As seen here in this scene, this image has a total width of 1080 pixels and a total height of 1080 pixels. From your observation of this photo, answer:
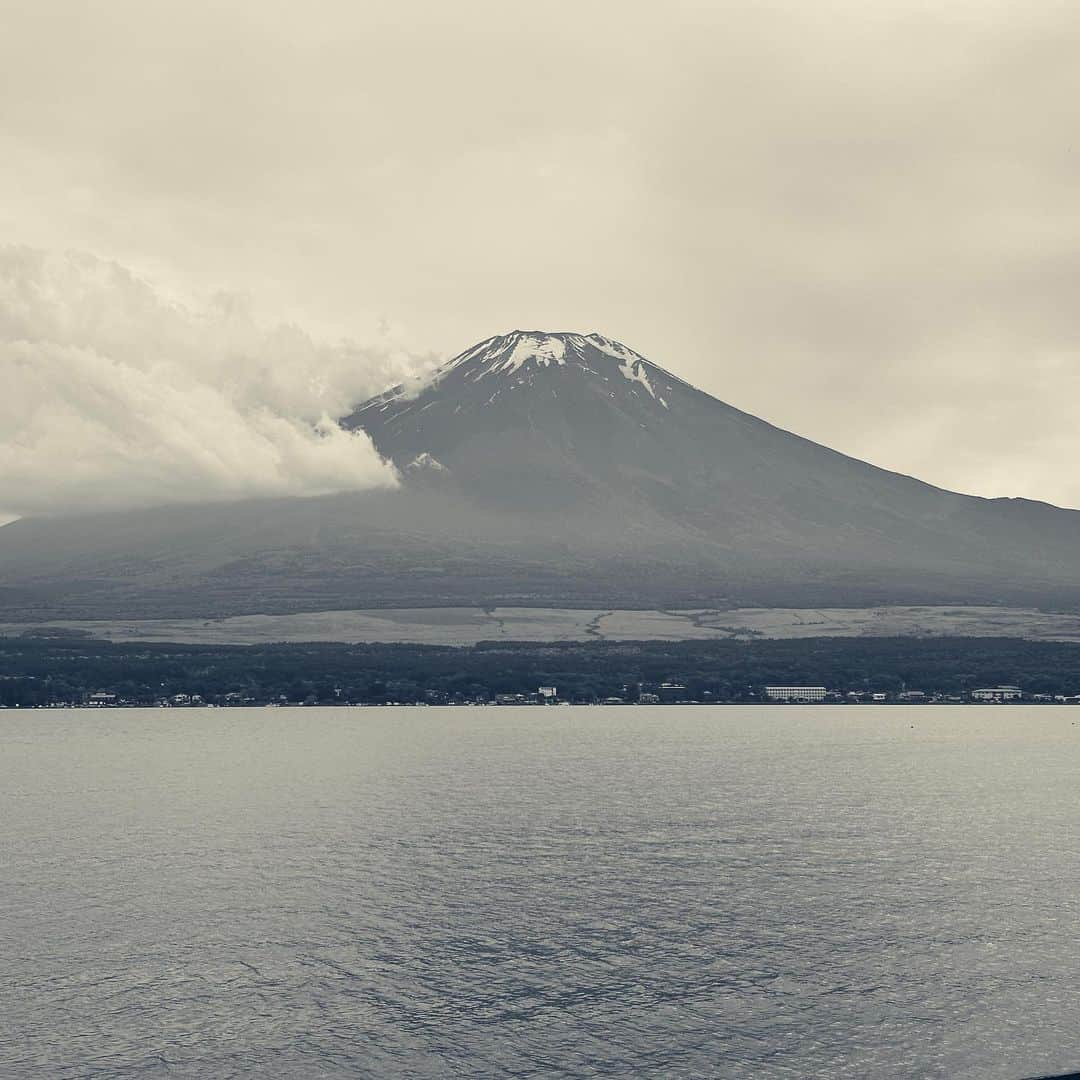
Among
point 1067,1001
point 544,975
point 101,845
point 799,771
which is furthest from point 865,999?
point 799,771

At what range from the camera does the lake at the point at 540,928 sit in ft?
122

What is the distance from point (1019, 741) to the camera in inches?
6171

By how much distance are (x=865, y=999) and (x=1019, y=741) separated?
413 feet

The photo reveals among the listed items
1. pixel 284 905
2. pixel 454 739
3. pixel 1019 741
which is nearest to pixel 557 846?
pixel 284 905

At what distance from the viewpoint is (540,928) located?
169ft

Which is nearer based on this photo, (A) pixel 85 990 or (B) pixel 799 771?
(A) pixel 85 990

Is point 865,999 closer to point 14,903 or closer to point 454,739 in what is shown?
point 14,903

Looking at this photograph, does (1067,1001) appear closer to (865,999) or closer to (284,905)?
(865,999)

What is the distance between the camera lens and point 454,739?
157 metres

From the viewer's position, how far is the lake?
122 ft

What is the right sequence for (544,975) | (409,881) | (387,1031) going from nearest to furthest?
(387,1031) → (544,975) → (409,881)

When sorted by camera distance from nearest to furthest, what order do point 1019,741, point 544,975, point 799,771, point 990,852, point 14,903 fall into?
point 544,975 < point 14,903 < point 990,852 < point 799,771 < point 1019,741

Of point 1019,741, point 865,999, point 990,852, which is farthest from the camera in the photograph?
point 1019,741

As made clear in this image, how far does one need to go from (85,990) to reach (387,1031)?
11.6m
